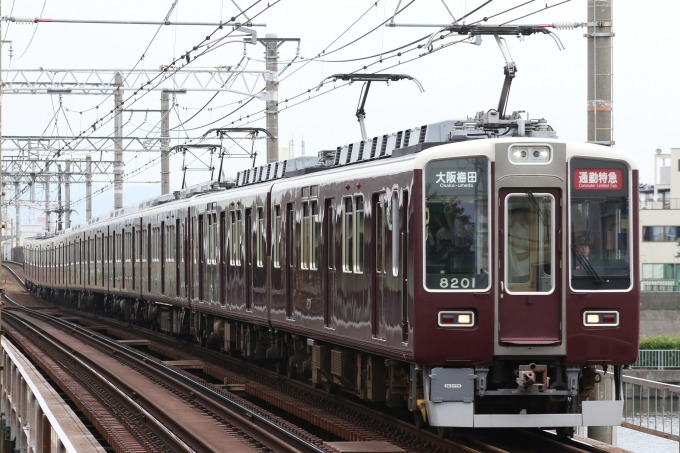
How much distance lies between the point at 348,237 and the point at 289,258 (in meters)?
2.96

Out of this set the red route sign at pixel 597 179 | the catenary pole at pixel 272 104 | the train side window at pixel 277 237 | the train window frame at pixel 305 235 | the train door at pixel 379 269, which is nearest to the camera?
the red route sign at pixel 597 179

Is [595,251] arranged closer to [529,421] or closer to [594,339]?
[594,339]

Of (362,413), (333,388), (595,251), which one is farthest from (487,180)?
(333,388)

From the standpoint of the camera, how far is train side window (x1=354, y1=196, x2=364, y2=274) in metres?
12.7

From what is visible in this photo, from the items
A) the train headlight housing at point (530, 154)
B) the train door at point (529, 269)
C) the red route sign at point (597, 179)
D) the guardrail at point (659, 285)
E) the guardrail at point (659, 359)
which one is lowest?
the guardrail at point (659, 359)

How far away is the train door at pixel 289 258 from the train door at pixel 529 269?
5409 millimetres

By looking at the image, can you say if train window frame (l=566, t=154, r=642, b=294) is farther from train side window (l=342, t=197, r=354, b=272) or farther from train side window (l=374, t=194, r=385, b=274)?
train side window (l=342, t=197, r=354, b=272)

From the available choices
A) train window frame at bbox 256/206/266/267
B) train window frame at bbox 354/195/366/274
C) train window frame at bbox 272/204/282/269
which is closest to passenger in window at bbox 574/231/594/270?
train window frame at bbox 354/195/366/274

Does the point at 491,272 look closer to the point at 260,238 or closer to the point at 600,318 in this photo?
the point at 600,318

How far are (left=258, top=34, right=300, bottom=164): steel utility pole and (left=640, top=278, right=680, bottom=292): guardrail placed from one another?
97.7ft

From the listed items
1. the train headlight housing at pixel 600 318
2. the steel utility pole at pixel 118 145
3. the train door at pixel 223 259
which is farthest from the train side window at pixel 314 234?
the steel utility pole at pixel 118 145

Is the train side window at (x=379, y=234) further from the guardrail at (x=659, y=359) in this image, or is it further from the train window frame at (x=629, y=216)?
the guardrail at (x=659, y=359)

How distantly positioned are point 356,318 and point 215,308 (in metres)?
8.57

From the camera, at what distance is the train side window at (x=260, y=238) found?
17.7m
